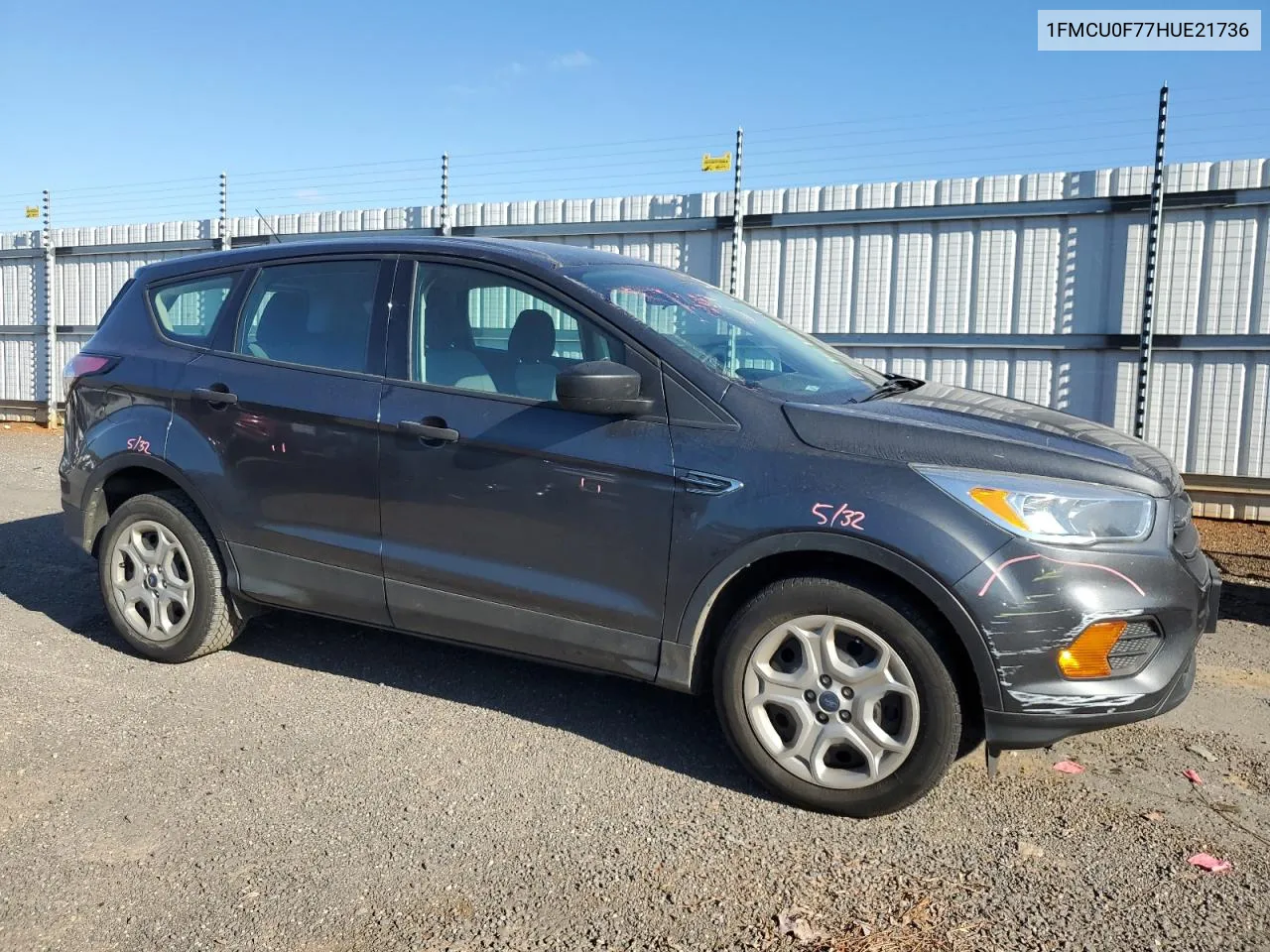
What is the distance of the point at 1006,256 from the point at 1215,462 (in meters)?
2.31

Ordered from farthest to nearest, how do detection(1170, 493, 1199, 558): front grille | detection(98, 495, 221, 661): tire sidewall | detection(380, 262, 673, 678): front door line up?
detection(98, 495, 221, 661): tire sidewall, detection(380, 262, 673, 678): front door, detection(1170, 493, 1199, 558): front grille

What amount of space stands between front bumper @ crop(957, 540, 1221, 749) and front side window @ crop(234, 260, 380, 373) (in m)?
2.51

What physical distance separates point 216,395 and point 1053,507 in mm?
3274

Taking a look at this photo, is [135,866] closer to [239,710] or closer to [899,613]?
[239,710]

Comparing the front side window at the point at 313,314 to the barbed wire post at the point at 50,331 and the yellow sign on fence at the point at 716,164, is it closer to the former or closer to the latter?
the yellow sign on fence at the point at 716,164

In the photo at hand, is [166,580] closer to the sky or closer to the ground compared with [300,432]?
closer to the ground

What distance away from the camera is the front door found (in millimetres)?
3506

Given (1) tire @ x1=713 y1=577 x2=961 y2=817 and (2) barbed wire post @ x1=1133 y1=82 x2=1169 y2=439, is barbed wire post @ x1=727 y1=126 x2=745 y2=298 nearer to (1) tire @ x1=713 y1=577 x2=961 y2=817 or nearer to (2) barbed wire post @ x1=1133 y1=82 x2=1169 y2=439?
Answer: (2) barbed wire post @ x1=1133 y1=82 x2=1169 y2=439

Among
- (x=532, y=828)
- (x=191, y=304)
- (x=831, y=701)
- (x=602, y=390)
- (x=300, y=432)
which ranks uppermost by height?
(x=191, y=304)

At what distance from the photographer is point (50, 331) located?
45.9 ft

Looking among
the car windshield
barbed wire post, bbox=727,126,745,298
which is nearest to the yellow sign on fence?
barbed wire post, bbox=727,126,745,298

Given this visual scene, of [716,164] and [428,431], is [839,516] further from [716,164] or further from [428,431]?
[716,164]

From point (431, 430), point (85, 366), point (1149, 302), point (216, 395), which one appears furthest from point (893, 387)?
point (1149, 302)

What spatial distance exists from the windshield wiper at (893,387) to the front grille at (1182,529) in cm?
101
